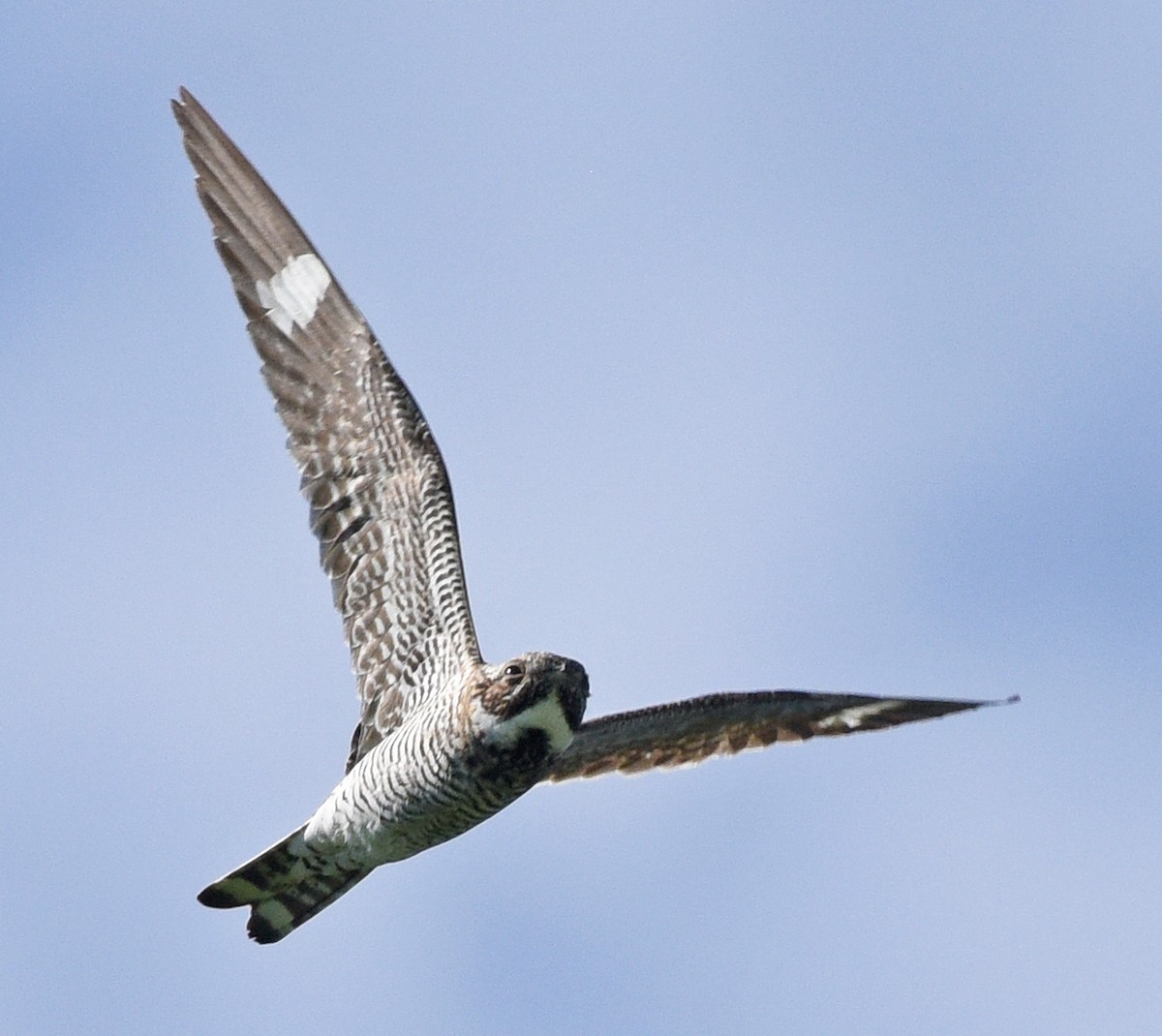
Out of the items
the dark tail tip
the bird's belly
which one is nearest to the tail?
the dark tail tip

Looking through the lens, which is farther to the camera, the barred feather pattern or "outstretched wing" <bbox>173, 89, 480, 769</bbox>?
"outstretched wing" <bbox>173, 89, 480, 769</bbox>

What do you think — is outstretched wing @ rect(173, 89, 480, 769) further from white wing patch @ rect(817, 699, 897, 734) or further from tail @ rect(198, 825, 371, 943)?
white wing patch @ rect(817, 699, 897, 734)

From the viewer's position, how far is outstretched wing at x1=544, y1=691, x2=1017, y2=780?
435 inches

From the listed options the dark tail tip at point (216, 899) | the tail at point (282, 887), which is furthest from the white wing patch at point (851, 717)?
the dark tail tip at point (216, 899)

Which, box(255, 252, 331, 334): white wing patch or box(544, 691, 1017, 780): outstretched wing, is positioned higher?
box(255, 252, 331, 334): white wing patch

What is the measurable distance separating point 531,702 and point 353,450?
2.41 metres

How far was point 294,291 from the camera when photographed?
1186 centimetres

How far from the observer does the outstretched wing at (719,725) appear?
11.0 meters

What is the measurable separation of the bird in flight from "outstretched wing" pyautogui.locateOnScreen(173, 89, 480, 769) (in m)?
0.01

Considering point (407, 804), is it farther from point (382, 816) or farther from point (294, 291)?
point (294, 291)

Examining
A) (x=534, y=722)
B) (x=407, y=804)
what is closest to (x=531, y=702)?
(x=534, y=722)

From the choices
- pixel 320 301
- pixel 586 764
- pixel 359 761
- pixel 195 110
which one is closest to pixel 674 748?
pixel 586 764

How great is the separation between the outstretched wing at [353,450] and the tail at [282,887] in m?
0.70

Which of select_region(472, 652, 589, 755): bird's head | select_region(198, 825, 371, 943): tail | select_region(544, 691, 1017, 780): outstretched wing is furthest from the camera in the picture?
select_region(544, 691, 1017, 780): outstretched wing
